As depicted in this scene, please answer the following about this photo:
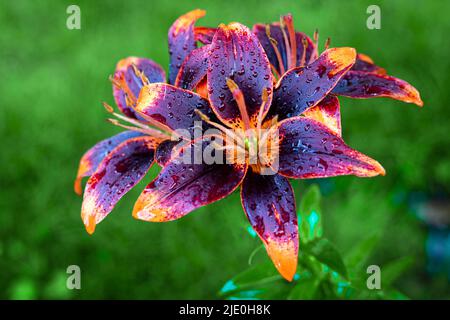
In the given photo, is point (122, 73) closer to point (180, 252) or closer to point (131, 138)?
point (131, 138)

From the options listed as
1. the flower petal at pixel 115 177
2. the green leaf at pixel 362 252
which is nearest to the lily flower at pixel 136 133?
the flower petal at pixel 115 177

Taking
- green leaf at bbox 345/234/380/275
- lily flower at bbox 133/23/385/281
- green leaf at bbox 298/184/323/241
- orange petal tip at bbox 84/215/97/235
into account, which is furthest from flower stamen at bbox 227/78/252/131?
green leaf at bbox 345/234/380/275

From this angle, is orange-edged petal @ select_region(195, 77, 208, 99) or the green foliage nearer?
orange-edged petal @ select_region(195, 77, 208, 99)

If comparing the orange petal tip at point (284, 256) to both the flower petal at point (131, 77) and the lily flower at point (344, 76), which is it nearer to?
the lily flower at point (344, 76)

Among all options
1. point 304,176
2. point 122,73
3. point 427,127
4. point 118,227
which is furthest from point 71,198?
point 304,176

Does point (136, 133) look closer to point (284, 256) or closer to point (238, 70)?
point (238, 70)

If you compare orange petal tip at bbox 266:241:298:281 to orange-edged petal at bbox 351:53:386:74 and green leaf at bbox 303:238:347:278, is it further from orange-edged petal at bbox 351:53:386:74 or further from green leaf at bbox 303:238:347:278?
orange-edged petal at bbox 351:53:386:74

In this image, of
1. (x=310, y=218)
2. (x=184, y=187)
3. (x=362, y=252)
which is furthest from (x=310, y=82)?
(x=362, y=252)
